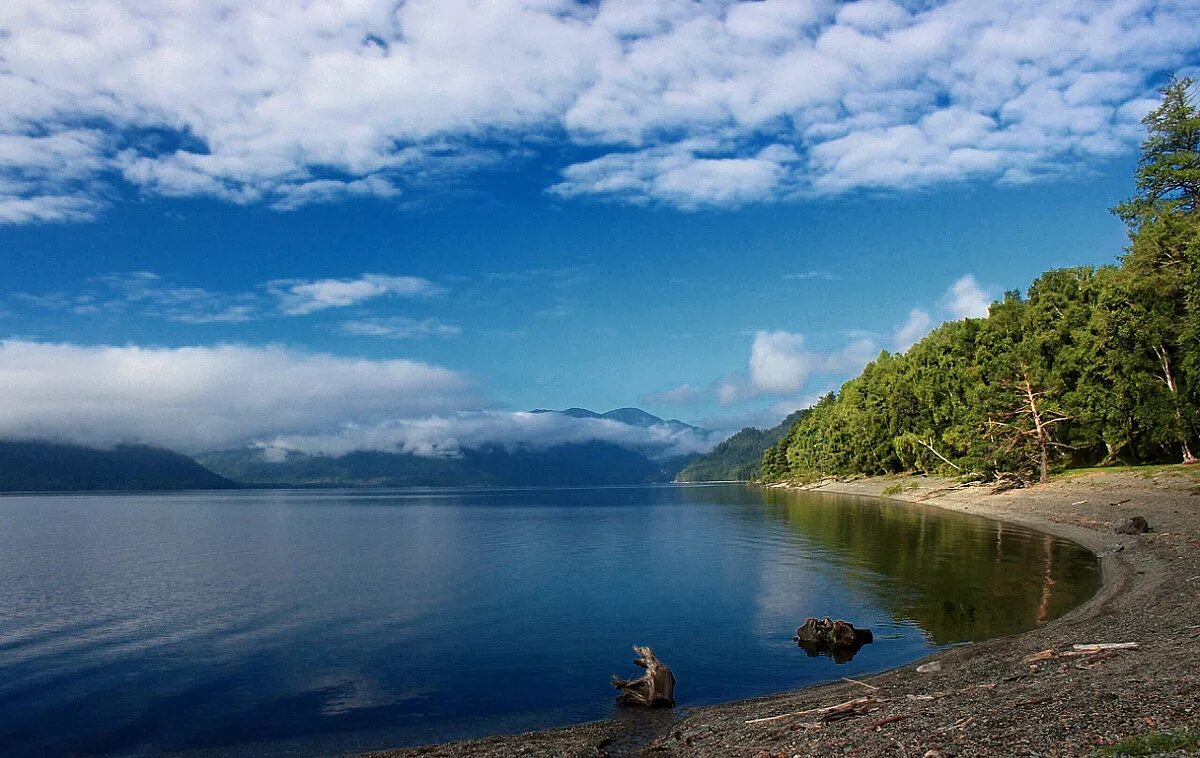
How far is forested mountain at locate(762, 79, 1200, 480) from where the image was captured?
72.2 metres

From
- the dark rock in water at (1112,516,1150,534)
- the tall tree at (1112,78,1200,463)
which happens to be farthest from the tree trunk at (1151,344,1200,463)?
the dark rock in water at (1112,516,1150,534)

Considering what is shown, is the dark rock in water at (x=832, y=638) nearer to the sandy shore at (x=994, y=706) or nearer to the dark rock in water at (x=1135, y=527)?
the sandy shore at (x=994, y=706)

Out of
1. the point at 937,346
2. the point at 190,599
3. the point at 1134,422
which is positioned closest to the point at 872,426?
the point at 937,346

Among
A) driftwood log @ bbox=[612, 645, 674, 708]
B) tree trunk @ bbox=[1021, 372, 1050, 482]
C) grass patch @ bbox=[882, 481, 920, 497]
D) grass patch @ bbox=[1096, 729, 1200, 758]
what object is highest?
tree trunk @ bbox=[1021, 372, 1050, 482]

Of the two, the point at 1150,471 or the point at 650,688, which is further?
the point at 1150,471

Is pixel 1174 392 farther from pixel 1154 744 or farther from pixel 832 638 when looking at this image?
pixel 1154 744

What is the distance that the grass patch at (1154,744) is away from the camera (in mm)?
10649

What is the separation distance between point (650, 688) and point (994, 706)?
1053cm

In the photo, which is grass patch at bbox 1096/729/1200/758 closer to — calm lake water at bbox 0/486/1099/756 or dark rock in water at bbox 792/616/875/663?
calm lake water at bbox 0/486/1099/756

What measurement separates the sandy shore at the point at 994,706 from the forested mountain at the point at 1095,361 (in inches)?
2018

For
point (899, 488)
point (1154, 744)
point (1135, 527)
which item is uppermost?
point (1154, 744)

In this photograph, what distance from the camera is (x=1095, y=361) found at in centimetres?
7925

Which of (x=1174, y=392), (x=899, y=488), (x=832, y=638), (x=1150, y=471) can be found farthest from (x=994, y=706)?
(x=899, y=488)

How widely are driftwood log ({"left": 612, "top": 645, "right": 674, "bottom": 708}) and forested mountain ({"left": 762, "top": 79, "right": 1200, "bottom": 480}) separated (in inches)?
2634
